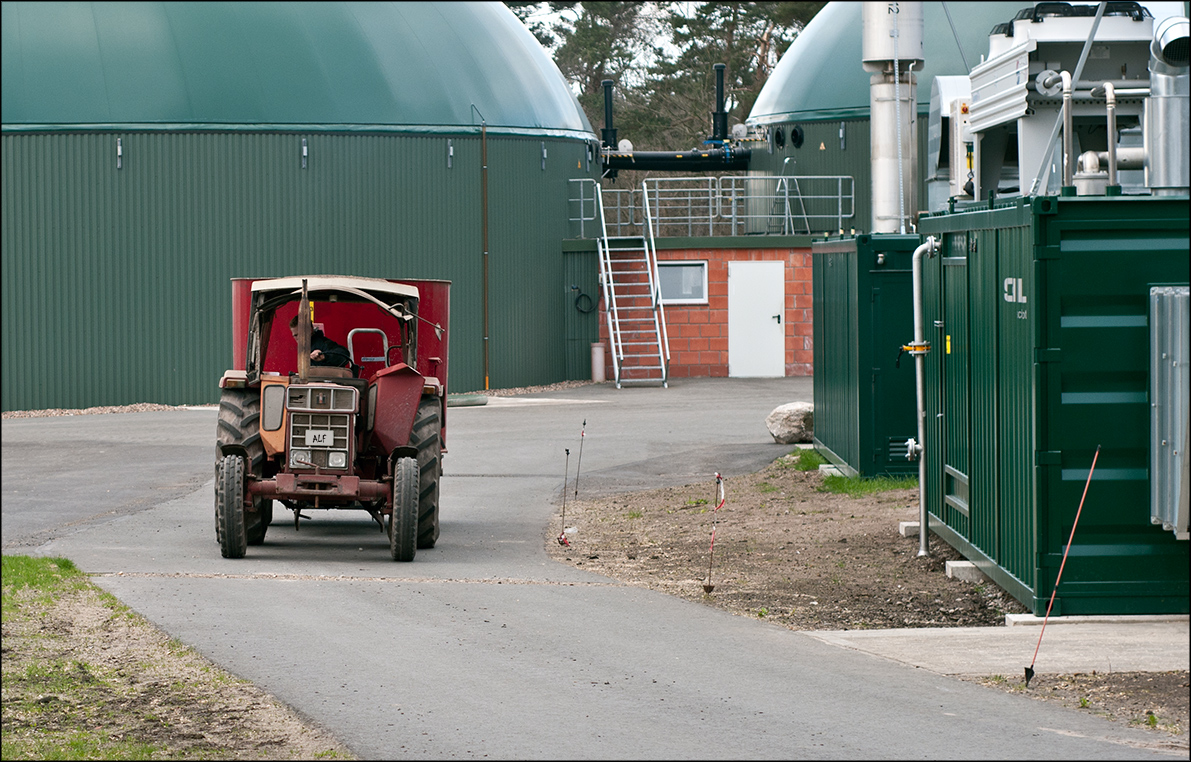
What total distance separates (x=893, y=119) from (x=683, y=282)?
1548cm

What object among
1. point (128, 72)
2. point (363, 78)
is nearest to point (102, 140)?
point (128, 72)

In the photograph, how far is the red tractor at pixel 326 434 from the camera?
1131 centimetres

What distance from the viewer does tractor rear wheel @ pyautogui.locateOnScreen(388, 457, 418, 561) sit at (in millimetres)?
11297

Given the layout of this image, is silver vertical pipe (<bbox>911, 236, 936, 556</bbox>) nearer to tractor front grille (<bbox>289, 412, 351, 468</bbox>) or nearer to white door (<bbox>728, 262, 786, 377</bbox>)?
tractor front grille (<bbox>289, 412, 351, 468</bbox>)

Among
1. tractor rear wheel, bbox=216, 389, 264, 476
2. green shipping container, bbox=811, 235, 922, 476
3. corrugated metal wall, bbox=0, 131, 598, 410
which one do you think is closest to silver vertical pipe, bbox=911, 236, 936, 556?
green shipping container, bbox=811, 235, 922, 476

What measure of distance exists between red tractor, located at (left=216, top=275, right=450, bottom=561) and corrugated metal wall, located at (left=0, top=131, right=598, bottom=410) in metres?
14.6

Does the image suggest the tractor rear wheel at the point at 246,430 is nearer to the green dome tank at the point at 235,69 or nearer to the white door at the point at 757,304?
the green dome tank at the point at 235,69

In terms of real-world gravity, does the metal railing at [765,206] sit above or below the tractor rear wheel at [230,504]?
above

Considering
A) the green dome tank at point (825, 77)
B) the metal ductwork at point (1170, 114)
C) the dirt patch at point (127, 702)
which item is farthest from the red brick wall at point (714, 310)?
the dirt patch at point (127, 702)

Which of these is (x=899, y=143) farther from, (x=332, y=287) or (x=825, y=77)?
(x=825, y=77)

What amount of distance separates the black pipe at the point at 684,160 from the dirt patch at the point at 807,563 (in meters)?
21.9

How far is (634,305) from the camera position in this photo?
103 feet

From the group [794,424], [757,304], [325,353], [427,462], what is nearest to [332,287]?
[325,353]

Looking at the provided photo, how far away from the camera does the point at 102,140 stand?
26.2 m
